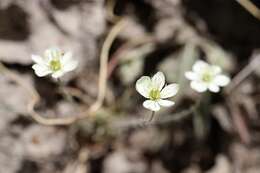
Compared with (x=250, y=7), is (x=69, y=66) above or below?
below

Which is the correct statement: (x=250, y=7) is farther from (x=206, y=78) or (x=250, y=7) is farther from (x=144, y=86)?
(x=144, y=86)

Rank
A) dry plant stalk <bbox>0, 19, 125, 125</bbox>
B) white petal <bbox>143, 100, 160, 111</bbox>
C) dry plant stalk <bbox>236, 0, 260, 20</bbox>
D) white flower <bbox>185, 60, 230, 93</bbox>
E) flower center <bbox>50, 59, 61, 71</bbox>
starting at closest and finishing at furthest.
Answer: white petal <bbox>143, 100, 160, 111</bbox>
flower center <bbox>50, 59, 61, 71</bbox>
white flower <bbox>185, 60, 230, 93</bbox>
dry plant stalk <bbox>0, 19, 125, 125</bbox>
dry plant stalk <bbox>236, 0, 260, 20</bbox>

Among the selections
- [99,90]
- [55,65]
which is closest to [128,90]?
[99,90]

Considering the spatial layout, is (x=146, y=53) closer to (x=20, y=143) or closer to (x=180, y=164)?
(x=180, y=164)

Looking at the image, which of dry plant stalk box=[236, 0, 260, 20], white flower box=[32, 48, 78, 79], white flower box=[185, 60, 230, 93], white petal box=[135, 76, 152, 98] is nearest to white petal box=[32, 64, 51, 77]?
white flower box=[32, 48, 78, 79]

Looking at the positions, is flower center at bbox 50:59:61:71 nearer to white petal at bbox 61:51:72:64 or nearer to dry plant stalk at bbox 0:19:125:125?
white petal at bbox 61:51:72:64

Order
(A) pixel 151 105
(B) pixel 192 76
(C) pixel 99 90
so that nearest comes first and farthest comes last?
1. (A) pixel 151 105
2. (B) pixel 192 76
3. (C) pixel 99 90

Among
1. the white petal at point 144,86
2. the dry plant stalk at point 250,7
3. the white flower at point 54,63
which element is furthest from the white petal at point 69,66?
the dry plant stalk at point 250,7
